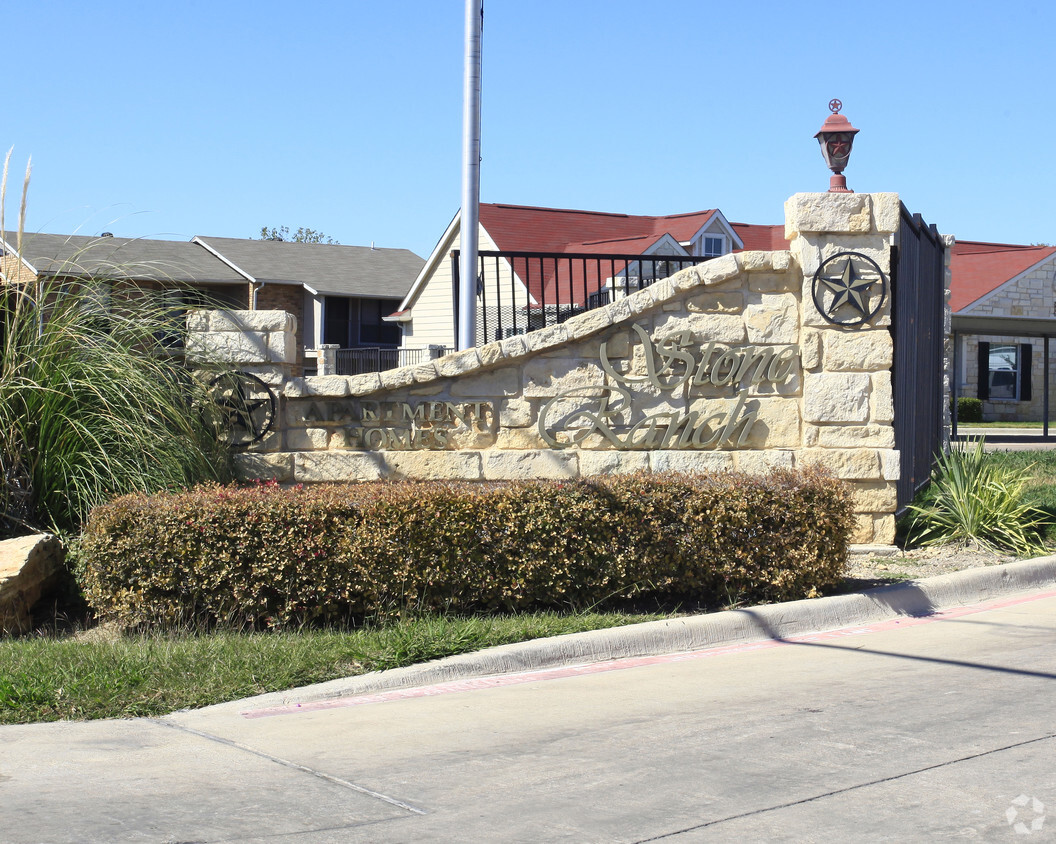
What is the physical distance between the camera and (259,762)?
15.6ft

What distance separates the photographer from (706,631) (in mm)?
7043

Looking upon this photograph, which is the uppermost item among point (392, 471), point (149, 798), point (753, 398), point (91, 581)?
point (753, 398)

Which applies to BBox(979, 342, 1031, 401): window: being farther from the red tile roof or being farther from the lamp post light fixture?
the lamp post light fixture

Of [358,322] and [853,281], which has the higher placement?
[358,322]

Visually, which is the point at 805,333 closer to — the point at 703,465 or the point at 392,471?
the point at 703,465

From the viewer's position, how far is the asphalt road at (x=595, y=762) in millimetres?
3975

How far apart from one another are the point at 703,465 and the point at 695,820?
5532 millimetres

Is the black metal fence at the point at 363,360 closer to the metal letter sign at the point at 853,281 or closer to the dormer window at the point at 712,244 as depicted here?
the dormer window at the point at 712,244

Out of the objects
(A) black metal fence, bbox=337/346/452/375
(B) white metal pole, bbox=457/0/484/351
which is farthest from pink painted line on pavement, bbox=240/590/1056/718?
(A) black metal fence, bbox=337/346/452/375

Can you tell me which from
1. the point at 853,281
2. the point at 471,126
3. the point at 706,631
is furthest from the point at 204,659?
the point at 471,126

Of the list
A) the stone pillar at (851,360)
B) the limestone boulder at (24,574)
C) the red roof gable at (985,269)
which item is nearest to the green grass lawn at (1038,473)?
the stone pillar at (851,360)

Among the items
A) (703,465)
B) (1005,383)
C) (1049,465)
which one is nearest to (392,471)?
(703,465)

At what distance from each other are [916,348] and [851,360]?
188 cm

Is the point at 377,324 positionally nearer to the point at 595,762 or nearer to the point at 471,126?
the point at 471,126
